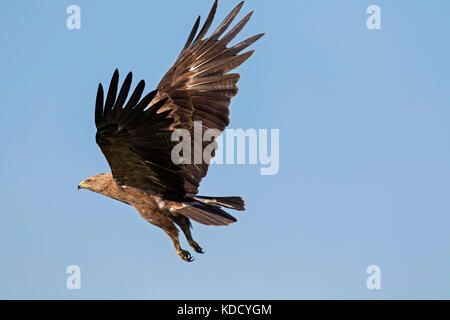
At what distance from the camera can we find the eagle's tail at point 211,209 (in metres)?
7.52

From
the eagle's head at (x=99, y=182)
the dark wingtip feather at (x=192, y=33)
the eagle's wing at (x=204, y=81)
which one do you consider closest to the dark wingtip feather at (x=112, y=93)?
the eagle's wing at (x=204, y=81)

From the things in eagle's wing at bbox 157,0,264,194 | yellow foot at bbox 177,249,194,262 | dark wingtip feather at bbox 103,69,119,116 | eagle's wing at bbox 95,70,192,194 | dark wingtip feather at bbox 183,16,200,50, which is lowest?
yellow foot at bbox 177,249,194,262

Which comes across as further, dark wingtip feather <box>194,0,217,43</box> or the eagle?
dark wingtip feather <box>194,0,217,43</box>

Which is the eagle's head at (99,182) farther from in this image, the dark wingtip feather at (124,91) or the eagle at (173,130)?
the dark wingtip feather at (124,91)

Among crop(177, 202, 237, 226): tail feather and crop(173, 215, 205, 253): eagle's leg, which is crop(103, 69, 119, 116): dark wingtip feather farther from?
crop(173, 215, 205, 253): eagle's leg

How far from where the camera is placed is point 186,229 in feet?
26.5

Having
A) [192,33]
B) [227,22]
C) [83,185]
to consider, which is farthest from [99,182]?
[227,22]

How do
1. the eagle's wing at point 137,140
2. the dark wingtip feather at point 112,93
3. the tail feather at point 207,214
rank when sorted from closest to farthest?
the dark wingtip feather at point 112,93 → the eagle's wing at point 137,140 → the tail feather at point 207,214

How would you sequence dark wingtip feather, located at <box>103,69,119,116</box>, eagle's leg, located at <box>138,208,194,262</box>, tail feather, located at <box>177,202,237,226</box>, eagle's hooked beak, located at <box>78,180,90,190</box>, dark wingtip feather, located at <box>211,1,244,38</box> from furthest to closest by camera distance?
dark wingtip feather, located at <box>211,1,244,38</box>
eagle's hooked beak, located at <box>78,180,90,190</box>
eagle's leg, located at <box>138,208,194,262</box>
tail feather, located at <box>177,202,237,226</box>
dark wingtip feather, located at <box>103,69,119,116</box>

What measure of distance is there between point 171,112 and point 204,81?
0.69 meters

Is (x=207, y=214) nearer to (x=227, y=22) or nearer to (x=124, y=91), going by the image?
(x=124, y=91)

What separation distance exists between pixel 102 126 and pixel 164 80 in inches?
70.1

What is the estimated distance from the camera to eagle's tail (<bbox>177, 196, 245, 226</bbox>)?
7.52 metres

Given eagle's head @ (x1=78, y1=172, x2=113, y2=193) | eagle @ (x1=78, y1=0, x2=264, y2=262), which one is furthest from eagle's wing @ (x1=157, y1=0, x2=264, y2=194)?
eagle's head @ (x1=78, y1=172, x2=113, y2=193)
